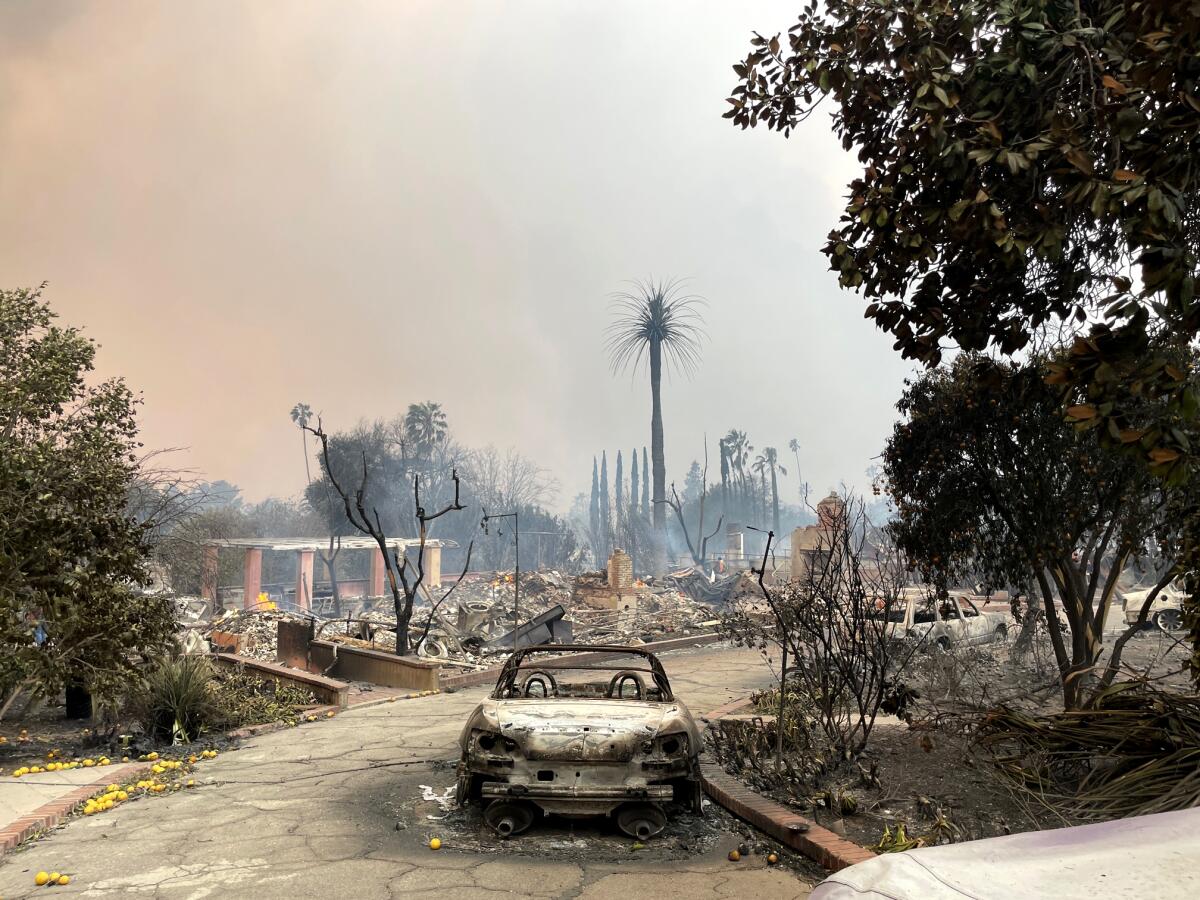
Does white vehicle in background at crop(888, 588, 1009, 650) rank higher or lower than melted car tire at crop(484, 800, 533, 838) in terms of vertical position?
higher

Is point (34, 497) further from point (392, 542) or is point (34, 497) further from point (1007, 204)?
point (392, 542)

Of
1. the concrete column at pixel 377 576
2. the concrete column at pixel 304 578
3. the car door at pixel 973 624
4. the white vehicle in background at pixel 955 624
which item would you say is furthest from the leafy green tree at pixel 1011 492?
the concrete column at pixel 377 576

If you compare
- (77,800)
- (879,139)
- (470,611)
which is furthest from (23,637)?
(470,611)

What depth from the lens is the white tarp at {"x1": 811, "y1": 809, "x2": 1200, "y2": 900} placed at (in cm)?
140

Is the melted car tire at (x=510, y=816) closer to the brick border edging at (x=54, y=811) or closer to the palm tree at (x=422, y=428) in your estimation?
the brick border edging at (x=54, y=811)

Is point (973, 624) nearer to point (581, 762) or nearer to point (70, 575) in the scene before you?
point (581, 762)

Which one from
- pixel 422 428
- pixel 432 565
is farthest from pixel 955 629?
pixel 422 428

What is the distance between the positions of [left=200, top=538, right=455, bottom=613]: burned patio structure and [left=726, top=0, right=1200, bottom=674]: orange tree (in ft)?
91.7

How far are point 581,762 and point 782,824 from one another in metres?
1.47

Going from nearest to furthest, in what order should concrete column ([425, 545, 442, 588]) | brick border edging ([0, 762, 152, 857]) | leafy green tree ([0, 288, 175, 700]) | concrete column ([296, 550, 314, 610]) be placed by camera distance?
1. brick border edging ([0, 762, 152, 857])
2. leafy green tree ([0, 288, 175, 700])
3. concrete column ([296, 550, 314, 610])
4. concrete column ([425, 545, 442, 588])

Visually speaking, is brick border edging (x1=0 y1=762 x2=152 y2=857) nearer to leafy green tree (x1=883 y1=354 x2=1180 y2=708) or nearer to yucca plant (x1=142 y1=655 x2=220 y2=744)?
yucca plant (x1=142 y1=655 x2=220 y2=744)

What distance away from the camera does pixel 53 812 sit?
6.84 metres

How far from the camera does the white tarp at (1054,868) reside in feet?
4.59

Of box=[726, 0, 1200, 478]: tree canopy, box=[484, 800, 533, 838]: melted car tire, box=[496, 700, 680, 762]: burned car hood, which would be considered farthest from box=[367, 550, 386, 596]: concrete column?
box=[726, 0, 1200, 478]: tree canopy
